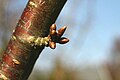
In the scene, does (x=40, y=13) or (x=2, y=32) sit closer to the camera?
(x=40, y=13)

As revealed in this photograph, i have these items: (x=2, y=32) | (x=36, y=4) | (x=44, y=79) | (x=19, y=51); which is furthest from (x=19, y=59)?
(x=44, y=79)

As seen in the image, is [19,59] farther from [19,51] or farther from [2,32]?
[2,32]

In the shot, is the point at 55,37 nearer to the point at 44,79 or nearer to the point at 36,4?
the point at 36,4

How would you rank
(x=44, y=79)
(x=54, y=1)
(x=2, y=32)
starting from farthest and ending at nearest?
(x=44, y=79), (x=2, y=32), (x=54, y=1)

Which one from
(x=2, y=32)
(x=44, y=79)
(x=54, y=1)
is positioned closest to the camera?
(x=54, y=1)

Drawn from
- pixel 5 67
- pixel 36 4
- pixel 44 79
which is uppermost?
pixel 44 79


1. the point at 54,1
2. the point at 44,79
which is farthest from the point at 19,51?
the point at 44,79

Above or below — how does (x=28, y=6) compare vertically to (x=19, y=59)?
above
